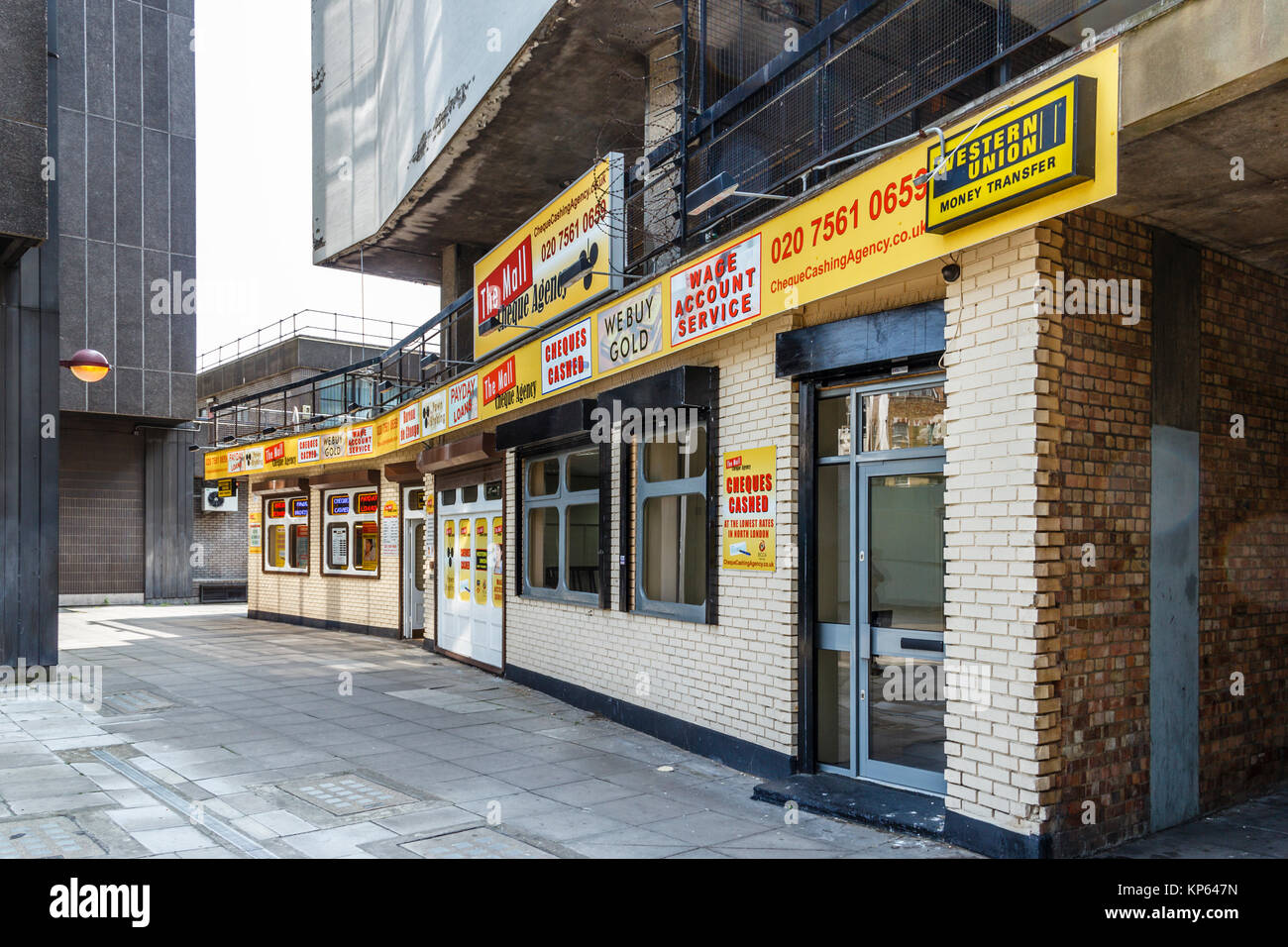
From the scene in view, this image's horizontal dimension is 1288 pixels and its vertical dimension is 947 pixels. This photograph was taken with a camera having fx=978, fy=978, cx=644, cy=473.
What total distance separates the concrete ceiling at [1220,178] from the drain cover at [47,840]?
667 centimetres

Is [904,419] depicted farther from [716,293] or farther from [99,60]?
[99,60]

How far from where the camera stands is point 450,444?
13734 mm

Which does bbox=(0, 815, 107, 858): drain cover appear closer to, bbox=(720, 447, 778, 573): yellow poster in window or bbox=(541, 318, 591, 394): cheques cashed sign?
bbox=(720, 447, 778, 573): yellow poster in window

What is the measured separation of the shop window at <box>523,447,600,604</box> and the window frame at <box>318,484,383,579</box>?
23.6 feet

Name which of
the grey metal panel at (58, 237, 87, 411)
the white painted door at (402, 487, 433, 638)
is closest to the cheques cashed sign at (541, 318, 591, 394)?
the white painted door at (402, 487, 433, 638)

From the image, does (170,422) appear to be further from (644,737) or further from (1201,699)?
(1201,699)

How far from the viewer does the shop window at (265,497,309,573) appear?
68.2 ft

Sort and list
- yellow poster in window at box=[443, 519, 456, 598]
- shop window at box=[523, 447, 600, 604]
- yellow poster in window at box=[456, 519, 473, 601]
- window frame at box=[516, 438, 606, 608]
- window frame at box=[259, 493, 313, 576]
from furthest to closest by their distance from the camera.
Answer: window frame at box=[259, 493, 313, 576] < yellow poster in window at box=[443, 519, 456, 598] < yellow poster in window at box=[456, 519, 473, 601] < shop window at box=[523, 447, 600, 604] < window frame at box=[516, 438, 606, 608]

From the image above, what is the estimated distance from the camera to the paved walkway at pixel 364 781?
5.71 m

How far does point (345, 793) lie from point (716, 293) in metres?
4.57

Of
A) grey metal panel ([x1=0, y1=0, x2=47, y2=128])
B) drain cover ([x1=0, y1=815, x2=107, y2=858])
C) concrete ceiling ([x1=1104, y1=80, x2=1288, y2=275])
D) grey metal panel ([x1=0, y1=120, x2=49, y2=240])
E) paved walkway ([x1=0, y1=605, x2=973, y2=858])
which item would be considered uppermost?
grey metal panel ([x1=0, y1=0, x2=47, y2=128])

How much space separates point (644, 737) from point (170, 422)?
69.5ft

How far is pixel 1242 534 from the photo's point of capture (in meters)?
6.61

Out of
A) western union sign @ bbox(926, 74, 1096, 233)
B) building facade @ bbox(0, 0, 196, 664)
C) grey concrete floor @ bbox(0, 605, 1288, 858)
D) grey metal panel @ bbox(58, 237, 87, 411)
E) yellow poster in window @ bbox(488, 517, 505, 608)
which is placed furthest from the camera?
building facade @ bbox(0, 0, 196, 664)
